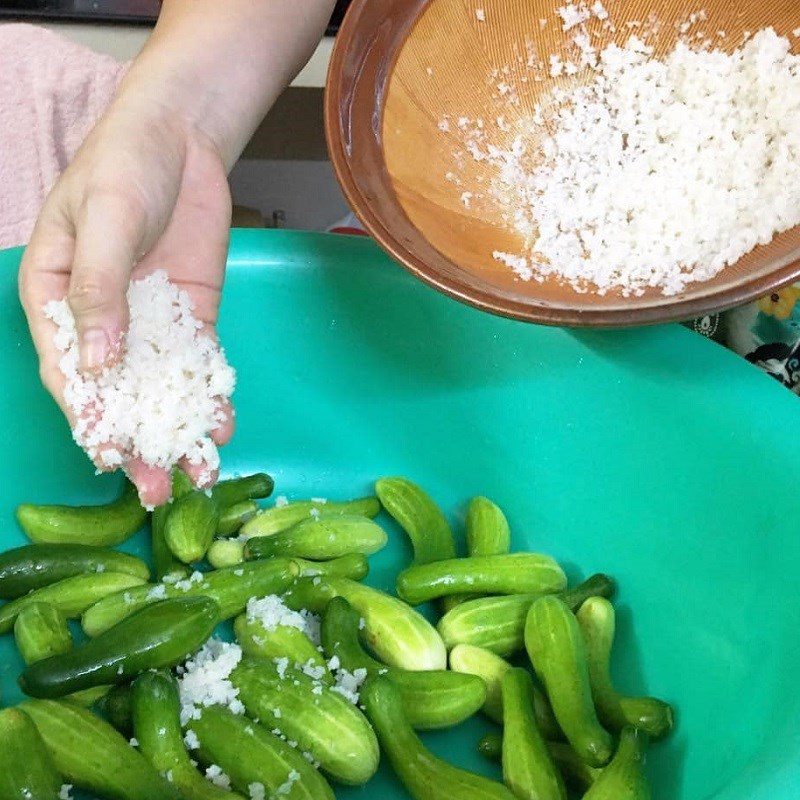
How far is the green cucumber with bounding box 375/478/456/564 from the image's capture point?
0.98 meters

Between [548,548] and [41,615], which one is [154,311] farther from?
[548,548]

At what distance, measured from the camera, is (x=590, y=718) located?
2.53ft

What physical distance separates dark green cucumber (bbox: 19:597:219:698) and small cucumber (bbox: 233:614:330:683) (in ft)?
0.21

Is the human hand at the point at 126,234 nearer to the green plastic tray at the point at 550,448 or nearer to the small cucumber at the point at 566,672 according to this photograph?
the green plastic tray at the point at 550,448

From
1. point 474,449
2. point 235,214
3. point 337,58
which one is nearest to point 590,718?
point 474,449

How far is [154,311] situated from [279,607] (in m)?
0.30

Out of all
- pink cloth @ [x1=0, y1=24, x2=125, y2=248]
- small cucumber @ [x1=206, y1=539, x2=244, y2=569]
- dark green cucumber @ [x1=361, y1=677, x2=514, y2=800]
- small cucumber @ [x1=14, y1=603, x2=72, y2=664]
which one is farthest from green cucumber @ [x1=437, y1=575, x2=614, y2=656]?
pink cloth @ [x1=0, y1=24, x2=125, y2=248]

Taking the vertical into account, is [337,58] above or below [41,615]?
above

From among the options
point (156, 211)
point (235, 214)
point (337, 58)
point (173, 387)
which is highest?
point (337, 58)

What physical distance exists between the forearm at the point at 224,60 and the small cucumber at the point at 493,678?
1.97 feet

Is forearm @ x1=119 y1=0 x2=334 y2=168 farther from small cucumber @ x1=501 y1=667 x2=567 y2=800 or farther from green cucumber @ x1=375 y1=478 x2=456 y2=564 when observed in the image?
small cucumber @ x1=501 y1=667 x2=567 y2=800

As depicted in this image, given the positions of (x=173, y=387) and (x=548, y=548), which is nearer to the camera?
(x=173, y=387)

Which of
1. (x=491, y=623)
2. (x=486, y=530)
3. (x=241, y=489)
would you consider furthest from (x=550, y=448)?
(x=241, y=489)

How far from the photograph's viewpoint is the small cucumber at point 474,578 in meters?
0.91
